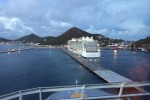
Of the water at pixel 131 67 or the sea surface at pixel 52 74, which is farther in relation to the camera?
the water at pixel 131 67

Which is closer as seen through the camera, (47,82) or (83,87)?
(83,87)

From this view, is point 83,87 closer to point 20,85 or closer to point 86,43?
point 20,85

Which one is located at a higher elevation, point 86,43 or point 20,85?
point 86,43

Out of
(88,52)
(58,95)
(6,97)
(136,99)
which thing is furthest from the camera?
(88,52)

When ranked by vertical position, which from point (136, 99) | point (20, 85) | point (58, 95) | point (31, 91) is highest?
point (31, 91)

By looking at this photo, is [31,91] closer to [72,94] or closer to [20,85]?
[72,94]

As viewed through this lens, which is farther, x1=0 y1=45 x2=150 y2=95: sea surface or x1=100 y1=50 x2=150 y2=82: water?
x1=100 y1=50 x2=150 y2=82: water

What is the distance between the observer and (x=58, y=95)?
10.3 m

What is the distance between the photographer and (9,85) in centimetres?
4881

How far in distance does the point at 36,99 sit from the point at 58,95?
23458 mm

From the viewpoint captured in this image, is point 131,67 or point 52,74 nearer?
point 52,74

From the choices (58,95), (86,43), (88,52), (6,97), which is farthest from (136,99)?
(86,43)

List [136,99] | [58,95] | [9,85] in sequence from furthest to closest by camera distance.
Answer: [9,85]
[136,99]
[58,95]

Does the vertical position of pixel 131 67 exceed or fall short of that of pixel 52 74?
it falls short
